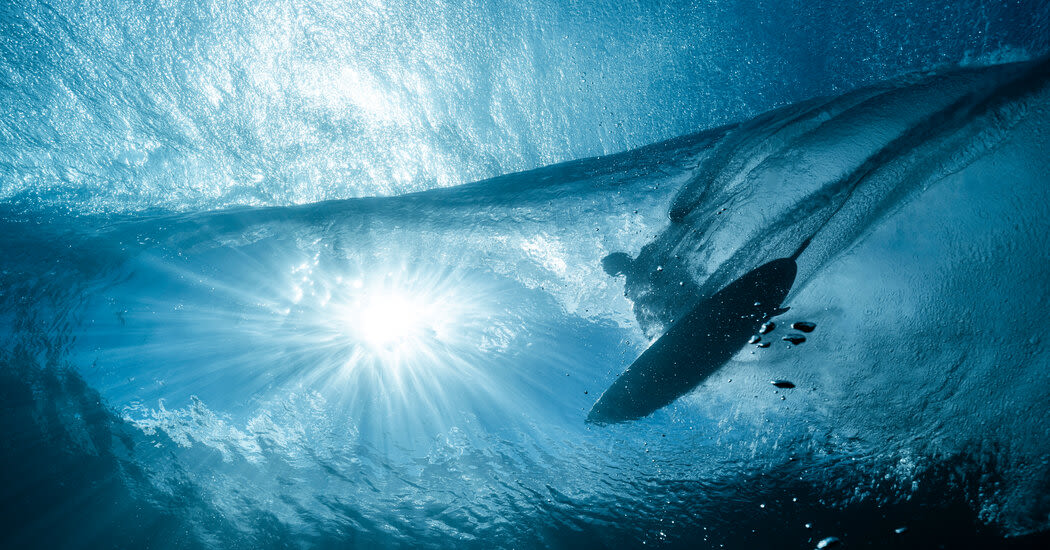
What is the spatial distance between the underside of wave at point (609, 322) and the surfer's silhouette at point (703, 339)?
0.27 m

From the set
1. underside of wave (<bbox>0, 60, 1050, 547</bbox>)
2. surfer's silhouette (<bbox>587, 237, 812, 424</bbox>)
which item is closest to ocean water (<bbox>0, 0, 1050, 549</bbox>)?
underside of wave (<bbox>0, 60, 1050, 547</bbox>)

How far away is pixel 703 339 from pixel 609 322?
6.06ft

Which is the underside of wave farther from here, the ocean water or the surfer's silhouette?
the surfer's silhouette

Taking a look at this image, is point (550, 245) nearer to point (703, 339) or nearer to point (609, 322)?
point (609, 322)

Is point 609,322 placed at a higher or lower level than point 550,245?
lower

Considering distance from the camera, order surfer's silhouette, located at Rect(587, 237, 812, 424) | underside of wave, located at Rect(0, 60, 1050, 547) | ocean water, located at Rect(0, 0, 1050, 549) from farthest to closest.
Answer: surfer's silhouette, located at Rect(587, 237, 812, 424) → underside of wave, located at Rect(0, 60, 1050, 547) → ocean water, located at Rect(0, 0, 1050, 549)

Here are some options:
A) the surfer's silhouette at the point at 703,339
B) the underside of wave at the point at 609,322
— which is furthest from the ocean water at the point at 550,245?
the surfer's silhouette at the point at 703,339

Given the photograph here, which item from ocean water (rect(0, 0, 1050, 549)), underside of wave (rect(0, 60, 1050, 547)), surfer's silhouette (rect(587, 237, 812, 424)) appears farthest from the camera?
surfer's silhouette (rect(587, 237, 812, 424))

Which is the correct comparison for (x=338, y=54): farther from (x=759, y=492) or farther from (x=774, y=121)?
(x=759, y=492)

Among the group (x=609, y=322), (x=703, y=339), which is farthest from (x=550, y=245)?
(x=703, y=339)

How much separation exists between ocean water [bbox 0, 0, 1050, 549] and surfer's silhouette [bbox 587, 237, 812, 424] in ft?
0.71

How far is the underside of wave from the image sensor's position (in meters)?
5.11

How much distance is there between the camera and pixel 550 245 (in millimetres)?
6785

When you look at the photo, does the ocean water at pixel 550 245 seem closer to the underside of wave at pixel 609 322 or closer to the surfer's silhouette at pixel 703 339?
the underside of wave at pixel 609 322
